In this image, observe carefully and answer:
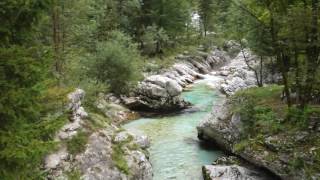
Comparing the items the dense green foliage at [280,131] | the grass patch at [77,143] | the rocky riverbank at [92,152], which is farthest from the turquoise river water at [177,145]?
the grass patch at [77,143]

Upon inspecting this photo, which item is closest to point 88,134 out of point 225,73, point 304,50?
point 304,50

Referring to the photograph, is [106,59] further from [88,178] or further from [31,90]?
[31,90]

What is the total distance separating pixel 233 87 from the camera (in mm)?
42625

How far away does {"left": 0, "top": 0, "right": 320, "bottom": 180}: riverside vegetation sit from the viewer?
34.2 feet

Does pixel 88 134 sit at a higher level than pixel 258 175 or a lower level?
higher

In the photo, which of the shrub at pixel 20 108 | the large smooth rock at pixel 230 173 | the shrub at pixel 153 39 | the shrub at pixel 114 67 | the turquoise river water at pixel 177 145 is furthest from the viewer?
the shrub at pixel 153 39

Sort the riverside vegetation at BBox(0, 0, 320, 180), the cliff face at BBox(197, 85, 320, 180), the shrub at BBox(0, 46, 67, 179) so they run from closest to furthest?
the shrub at BBox(0, 46, 67, 179) → the riverside vegetation at BBox(0, 0, 320, 180) → the cliff face at BBox(197, 85, 320, 180)

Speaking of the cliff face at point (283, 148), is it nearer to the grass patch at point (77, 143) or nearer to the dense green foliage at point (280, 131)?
the dense green foliage at point (280, 131)

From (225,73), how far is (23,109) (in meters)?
45.1

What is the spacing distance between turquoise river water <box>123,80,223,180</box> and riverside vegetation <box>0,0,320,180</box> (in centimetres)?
153

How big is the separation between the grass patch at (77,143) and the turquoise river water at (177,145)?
4073mm

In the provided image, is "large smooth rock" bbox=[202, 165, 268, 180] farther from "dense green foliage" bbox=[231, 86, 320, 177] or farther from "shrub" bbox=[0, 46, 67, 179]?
"shrub" bbox=[0, 46, 67, 179]

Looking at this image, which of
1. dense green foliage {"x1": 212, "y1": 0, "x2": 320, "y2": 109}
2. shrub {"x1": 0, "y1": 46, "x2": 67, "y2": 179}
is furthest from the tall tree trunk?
shrub {"x1": 0, "y1": 46, "x2": 67, "y2": 179}

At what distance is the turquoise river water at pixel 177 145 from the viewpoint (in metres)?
21.5
